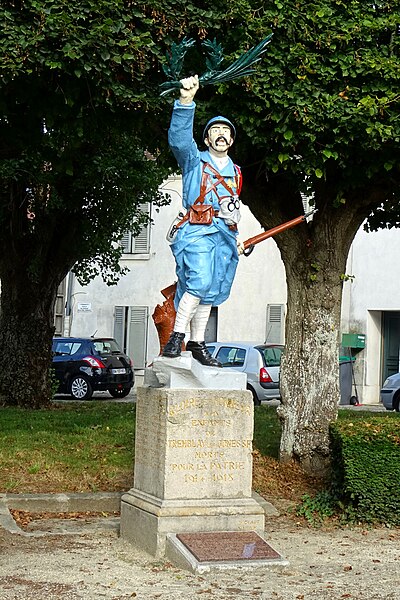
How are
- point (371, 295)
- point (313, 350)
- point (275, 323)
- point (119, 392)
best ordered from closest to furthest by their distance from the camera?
point (313, 350), point (119, 392), point (371, 295), point (275, 323)

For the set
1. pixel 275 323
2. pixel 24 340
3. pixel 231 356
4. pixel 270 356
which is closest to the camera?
pixel 24 340

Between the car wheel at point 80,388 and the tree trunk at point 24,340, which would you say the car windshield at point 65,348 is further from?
the tree trunk at point 24,340

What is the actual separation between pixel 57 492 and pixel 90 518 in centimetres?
71

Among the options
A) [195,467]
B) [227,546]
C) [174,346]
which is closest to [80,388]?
[174,346]

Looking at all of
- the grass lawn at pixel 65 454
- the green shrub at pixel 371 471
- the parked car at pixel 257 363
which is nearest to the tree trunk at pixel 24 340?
the grass lawn at pixel 65 454

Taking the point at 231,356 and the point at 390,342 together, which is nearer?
the point at 231,356

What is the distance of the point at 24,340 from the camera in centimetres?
1766

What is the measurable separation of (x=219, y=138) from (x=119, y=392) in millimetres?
18461

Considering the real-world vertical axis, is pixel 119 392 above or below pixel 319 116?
below

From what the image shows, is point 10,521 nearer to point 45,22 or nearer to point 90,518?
point 90,518

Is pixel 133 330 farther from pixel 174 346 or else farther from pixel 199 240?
pixel 199 240

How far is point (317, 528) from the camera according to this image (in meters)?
9.84

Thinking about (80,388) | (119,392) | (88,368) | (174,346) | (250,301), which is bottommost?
(119,392)

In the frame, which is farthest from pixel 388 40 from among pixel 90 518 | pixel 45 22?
pixel 90 518
